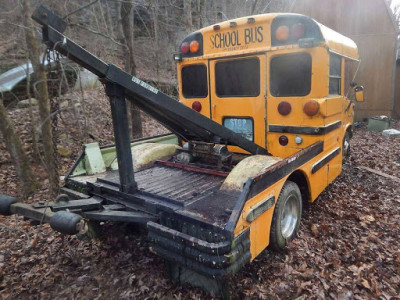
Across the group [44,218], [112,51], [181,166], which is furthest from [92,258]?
[112,51]

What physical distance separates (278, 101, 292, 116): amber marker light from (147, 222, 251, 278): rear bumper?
217 centimetres

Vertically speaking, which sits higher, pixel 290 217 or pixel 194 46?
pixel 194 46

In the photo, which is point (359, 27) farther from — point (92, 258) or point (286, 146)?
point (92, 258)

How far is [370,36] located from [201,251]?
41.7 ft

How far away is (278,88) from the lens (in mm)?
4172

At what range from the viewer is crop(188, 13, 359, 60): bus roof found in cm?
374

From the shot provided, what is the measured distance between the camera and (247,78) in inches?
172

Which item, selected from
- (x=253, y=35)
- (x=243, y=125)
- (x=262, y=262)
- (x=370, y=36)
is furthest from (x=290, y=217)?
(x=370, y=36)

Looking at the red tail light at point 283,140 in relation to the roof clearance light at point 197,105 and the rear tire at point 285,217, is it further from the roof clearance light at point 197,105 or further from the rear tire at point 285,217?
the roof clearance light at point 197,105

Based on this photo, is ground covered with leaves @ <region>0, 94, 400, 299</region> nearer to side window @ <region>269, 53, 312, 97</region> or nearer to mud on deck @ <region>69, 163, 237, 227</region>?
mud on deck @ <region>69, 163, 237, 227</region>

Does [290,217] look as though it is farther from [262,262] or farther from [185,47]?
[185,47]

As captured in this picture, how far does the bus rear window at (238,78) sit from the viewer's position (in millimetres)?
4301

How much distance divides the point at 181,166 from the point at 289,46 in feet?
7.39

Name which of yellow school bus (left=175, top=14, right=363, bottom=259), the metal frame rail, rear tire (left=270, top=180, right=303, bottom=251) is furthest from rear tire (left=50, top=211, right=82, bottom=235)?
rear tire (left=270, top=180, right=303, bottom=251)
